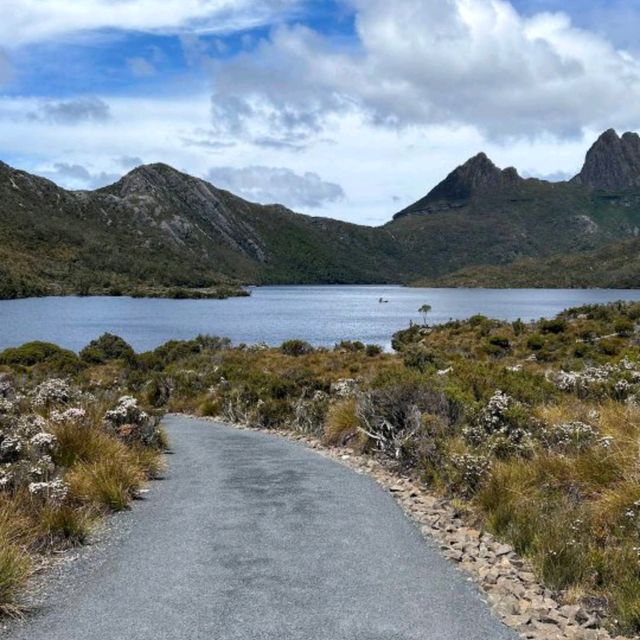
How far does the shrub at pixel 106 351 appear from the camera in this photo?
43.3 metres

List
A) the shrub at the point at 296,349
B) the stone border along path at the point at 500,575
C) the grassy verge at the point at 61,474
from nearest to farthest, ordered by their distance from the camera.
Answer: the stone border along path at the point at 500,575
the grassy verge at the point at 61,474
the shrub at the point at 296,349

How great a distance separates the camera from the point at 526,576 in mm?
7148

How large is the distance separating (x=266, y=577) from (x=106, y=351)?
1638 inches

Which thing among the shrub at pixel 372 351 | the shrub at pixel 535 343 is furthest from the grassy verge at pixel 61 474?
the shrub at pixel 535 343

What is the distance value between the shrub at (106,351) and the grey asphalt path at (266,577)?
34.1 meters

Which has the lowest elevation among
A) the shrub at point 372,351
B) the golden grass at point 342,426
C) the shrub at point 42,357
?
the shrub at point 42,357

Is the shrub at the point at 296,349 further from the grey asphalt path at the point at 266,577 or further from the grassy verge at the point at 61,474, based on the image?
the grey asphalt path at the point at 266,577

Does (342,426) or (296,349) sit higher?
(342,426)

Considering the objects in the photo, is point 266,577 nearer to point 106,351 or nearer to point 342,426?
point 342,426

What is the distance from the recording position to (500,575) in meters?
7.21

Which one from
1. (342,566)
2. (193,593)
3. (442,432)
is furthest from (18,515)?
(442,432)

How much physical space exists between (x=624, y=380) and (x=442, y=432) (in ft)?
19.6

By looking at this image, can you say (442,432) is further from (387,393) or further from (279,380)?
(279,380)

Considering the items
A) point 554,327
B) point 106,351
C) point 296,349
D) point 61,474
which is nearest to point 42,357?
point 106,351
